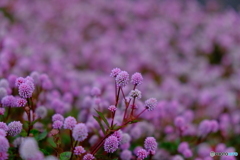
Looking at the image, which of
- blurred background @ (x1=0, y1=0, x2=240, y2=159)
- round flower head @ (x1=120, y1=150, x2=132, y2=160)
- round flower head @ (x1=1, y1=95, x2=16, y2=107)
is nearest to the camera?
round flower head @ (x1=1, y1=95, x2=16, y2=107)

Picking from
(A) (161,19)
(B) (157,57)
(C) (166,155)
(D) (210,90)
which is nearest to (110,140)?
(C) (166,155)

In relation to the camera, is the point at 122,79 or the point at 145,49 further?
the point at 145,49

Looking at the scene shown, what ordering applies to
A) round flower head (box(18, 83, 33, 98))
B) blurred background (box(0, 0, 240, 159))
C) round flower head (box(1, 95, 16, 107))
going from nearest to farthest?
round flower head (box(18, 83, 33, 98))
round flower head (box(1, 95, 16, 107))
blurred background (box(0, 0, 240, 159))

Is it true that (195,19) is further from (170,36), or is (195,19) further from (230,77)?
(230,77)

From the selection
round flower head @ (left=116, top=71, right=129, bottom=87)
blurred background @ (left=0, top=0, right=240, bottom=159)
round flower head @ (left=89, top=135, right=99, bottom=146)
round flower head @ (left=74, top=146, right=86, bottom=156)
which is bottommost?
round flower head @ (left=74, top=146, right=86, bottom=156)

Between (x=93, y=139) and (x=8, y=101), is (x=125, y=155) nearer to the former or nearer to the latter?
(x=93, y=139)

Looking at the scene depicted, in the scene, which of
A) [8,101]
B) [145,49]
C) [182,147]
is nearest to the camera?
[8,101]

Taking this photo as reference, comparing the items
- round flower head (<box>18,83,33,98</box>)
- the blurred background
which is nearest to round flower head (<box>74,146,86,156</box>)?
round flower head (<box>18,83,33,98</box>)

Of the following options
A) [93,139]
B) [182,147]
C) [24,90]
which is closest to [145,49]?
[182,147]

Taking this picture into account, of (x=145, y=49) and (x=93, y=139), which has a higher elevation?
(x=145, y=49)

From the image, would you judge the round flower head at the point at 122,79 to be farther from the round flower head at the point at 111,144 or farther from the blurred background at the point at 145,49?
the blurred background at the point at 145,49

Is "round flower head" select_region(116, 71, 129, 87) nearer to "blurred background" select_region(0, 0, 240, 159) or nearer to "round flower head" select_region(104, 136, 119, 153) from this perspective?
"round flower head" select_region(104, 136, 119, 153)
